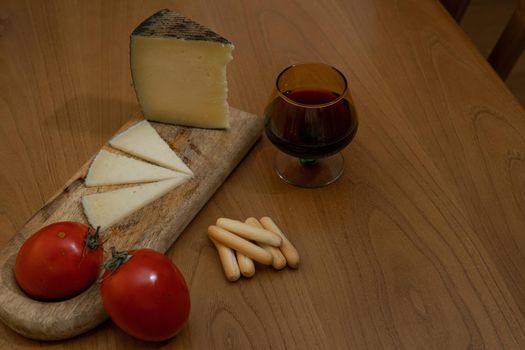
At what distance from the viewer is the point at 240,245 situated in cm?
96

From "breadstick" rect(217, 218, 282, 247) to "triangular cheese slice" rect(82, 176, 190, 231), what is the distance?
0.14 meters

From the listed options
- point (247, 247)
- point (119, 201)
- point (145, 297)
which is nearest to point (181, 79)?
point (119, 201)

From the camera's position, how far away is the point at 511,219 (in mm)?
1035

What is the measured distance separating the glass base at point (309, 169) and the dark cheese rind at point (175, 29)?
0.25 m

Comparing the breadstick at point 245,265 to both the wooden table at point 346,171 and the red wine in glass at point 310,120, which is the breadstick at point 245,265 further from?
the red wine in glass at point 310,120

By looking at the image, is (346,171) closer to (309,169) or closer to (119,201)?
(309,169)

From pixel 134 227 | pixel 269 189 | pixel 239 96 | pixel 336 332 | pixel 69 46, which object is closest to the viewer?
pixel 336 332

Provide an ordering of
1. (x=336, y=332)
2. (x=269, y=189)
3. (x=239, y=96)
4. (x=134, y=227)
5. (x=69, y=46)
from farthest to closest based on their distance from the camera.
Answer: (x=69, y=46) < (x=239, y=96) < (x=269, y=189) < (x=134, y=227) < (x=336, y=332)

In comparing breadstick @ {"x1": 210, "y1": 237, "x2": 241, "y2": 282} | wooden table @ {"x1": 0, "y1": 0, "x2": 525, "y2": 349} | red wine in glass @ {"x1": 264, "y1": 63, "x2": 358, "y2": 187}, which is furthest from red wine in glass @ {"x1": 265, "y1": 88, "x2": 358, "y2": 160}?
breadstick @ {"x1": 210, "y1": 237, "x2": 241, "y2": 282}

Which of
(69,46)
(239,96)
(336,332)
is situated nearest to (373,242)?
(336,332)

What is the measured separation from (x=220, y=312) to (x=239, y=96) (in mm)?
520

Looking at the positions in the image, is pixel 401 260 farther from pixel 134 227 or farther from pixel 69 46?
pixel 69 46

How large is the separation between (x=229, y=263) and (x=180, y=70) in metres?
0.38

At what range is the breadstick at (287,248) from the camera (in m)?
0.96
